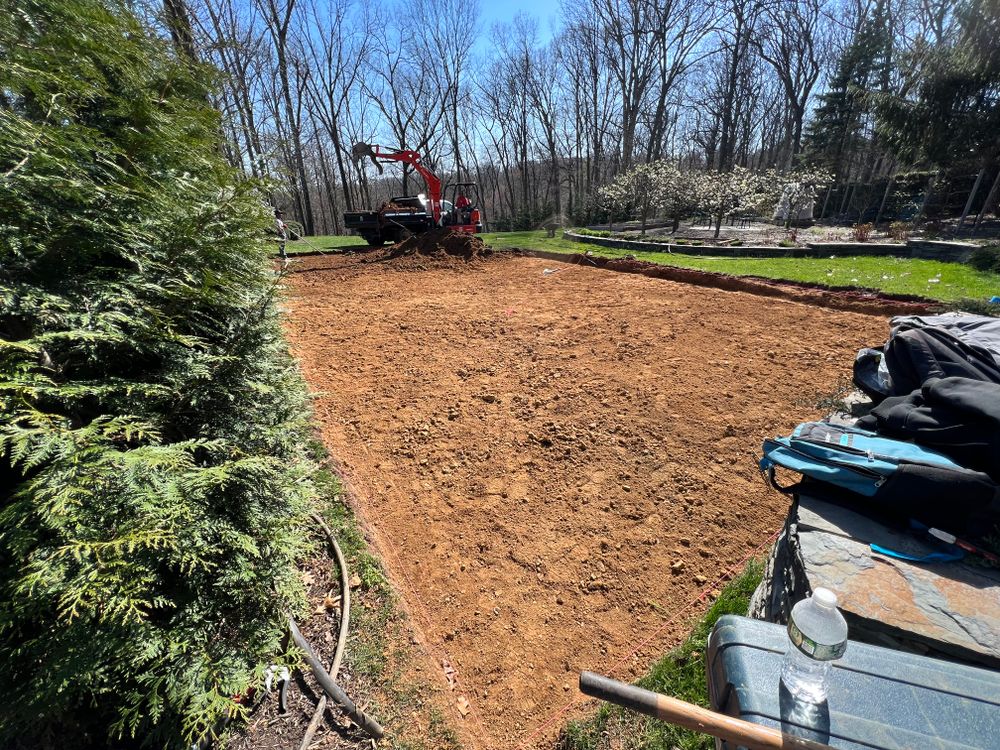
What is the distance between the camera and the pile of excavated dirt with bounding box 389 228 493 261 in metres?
12.1

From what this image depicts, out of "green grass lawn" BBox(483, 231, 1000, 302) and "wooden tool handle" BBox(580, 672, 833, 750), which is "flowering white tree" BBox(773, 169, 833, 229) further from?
"wooden tool handle" BBox(580, 672, 833, 750)

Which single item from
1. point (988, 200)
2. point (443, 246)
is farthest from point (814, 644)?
point (988, 200)

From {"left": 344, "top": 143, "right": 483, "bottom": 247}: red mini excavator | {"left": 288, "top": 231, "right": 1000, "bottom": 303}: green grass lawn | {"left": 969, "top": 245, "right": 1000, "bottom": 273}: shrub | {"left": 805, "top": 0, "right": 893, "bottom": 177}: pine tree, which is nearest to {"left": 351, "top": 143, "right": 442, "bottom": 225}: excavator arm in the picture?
{"left": 344, "top": 143, "right": 483, "bottom": 247}: red mini excavator

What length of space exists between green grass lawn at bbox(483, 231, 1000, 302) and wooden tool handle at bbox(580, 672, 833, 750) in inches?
326

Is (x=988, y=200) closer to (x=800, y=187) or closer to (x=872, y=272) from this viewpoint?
(x=800, y=187)

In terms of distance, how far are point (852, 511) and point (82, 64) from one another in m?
4.04

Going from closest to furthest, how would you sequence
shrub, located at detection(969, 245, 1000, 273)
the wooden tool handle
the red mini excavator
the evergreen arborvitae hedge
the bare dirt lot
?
the wooden tool handle
the evergreen arborvitae hedge
the bare dirt lot
shrub, located at detection(969, 245, 1000, 273)
the red mini excavator

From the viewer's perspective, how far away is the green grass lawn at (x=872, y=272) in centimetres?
687

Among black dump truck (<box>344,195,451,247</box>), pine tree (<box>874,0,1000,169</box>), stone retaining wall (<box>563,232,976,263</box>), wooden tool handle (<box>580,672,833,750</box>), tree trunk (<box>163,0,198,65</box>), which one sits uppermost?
pine tree (<box>874,0,1000,169</box>)

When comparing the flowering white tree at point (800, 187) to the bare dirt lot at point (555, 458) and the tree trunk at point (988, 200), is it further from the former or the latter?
the bare dirt lot at point (555, 458)

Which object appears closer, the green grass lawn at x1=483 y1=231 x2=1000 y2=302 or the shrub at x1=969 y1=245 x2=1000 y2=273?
the green grass lawn at x1=483 y1=231 x2=1000 y2=302

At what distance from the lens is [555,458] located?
369 centimetres

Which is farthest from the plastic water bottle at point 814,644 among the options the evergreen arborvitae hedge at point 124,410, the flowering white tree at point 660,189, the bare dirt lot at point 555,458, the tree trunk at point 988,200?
the tree trunk at point 988,200

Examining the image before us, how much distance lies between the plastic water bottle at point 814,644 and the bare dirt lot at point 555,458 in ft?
3.99
